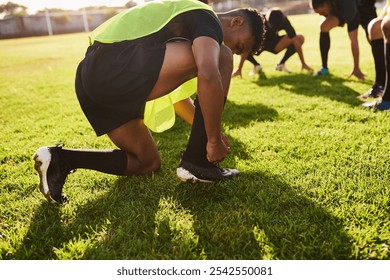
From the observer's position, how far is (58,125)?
13.0 feet

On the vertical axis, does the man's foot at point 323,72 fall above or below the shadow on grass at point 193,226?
below

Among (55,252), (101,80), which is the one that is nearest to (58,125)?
(101,80)

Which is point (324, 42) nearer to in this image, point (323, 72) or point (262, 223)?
point (323, 72)

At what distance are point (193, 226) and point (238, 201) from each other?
35cm

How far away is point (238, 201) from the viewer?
2.07 metres

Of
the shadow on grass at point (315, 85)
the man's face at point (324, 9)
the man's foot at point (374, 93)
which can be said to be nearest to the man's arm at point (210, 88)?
the shadow on grass at point (315, 85)

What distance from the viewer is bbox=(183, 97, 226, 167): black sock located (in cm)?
216

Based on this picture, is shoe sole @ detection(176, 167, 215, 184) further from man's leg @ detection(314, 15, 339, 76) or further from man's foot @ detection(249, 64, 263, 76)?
man's foot @ detection(249, 64, 263, 76)

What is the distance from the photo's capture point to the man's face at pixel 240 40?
230cm

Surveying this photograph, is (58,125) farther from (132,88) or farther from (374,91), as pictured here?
(374,91)

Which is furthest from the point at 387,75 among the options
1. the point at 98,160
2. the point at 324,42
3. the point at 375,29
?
the point at 98,160

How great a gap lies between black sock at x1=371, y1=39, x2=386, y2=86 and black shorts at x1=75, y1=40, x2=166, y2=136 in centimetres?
331

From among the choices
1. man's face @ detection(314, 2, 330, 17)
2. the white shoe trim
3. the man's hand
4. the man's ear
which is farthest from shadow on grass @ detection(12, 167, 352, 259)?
man's face @ detection(314, 2, 330, 17)

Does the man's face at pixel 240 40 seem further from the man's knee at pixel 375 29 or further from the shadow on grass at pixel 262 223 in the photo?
the man's knee at pixel 375 29
